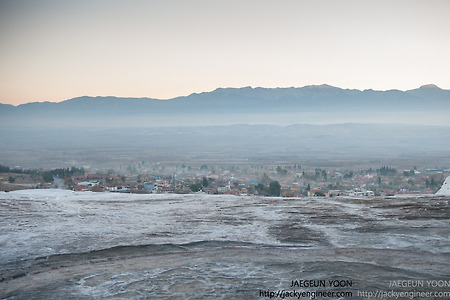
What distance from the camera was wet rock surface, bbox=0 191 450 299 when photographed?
635 centimetres

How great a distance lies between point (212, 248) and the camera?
804cm

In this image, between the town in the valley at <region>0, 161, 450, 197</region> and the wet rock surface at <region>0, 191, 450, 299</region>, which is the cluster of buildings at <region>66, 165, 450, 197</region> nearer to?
the town in the valley at <region>0, 161, 450, 197</region>

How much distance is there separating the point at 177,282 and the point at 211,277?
0.52 m

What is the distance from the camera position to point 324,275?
6.57 m

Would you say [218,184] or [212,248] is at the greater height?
[212,248]

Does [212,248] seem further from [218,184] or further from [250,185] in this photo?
[218,184]

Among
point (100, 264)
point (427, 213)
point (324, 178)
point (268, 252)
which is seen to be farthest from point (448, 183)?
point (324, 178)

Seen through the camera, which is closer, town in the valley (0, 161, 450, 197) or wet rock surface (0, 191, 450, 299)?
wet rock surface (0, 191, 450, 299)

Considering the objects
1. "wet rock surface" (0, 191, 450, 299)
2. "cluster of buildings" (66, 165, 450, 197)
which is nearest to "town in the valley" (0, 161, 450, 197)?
"cluster of buildings" (66, 165, 450, 197)

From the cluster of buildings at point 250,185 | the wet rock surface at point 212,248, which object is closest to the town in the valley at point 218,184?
the cluster of buildings at point 250,185

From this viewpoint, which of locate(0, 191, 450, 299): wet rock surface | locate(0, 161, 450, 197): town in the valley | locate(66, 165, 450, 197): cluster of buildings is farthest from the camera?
locate(0, 161, 450, 197): town in the valley

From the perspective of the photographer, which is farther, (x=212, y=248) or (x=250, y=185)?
(x=250, y=185)

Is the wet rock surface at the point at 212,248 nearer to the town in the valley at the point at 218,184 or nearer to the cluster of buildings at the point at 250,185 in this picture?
the cluster of buildings at the point at 250,185

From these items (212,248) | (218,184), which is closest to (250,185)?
(218,184)
